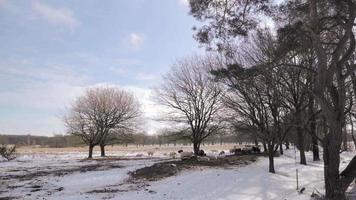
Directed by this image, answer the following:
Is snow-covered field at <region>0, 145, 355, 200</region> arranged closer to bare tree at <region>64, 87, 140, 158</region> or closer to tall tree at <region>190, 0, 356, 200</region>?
tall tree at <region>190, 0, 356, 200</region>

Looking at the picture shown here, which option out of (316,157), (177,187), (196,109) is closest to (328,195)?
(177,187)

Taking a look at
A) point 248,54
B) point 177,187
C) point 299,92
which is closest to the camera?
point 177,187

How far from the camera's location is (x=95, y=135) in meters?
51.6

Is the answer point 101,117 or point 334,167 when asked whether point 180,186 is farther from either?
point 101,117

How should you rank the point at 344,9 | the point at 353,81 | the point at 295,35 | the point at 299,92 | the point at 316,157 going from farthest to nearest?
the point at 316,157
the point at 299,92
the point at 353,81
the point at 295,35
the point at 344,9

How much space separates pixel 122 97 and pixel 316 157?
28.0 meters

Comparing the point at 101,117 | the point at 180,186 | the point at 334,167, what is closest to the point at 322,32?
the point at 334,167

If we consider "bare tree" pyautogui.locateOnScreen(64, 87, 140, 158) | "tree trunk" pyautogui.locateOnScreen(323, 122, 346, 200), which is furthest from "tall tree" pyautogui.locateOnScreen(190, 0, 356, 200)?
"bare tree" pyautogui.locateOnScreen(64, 87, 140, 158)

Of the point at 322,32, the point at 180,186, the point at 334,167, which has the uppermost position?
the point at 322,32

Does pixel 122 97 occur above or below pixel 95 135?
above

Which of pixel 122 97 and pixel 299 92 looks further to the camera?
pixel 122 97

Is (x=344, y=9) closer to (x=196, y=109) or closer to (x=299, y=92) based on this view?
(x=299, y=92)

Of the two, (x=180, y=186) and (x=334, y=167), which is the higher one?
(x=334, y=167)

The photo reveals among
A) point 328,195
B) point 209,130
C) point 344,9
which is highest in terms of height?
point 344,9
